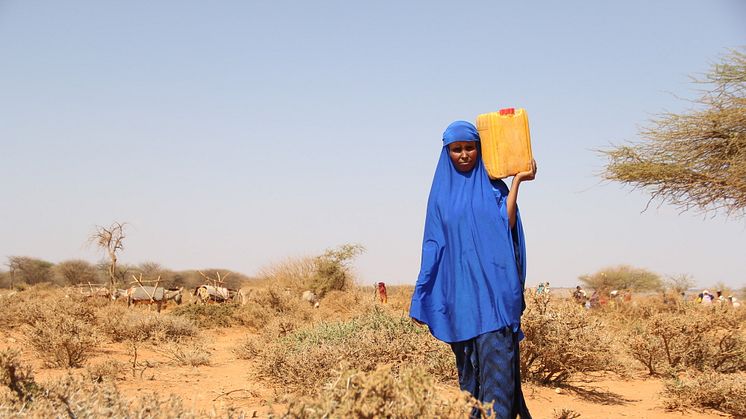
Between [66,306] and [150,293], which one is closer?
[66,306]

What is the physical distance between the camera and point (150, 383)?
6895 mm

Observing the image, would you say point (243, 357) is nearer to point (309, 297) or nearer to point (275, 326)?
point (275, 326)

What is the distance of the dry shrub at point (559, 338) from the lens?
6.28m

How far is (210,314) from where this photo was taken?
16281 mm

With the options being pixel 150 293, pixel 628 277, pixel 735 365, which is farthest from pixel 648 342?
pixel 628 277

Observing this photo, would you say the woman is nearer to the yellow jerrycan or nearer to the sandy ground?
the yellow jerrycan

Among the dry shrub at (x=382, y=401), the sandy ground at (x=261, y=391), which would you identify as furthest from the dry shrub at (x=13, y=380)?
the sandy ground at (x=261, y=391)

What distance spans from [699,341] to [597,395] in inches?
84.5

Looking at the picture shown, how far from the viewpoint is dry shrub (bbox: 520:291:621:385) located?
628 cm

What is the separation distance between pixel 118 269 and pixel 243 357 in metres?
37.6

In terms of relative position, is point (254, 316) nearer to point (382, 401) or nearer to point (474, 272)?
point (474, 272)

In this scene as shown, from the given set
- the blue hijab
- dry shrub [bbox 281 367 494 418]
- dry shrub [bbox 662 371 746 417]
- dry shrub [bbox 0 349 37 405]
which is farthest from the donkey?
dry shrub [bbox 281 367 494 418]

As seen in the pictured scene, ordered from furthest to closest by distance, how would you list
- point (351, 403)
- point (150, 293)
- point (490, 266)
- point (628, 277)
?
point (628, 277), point (150, 293), point (490, 266), point (351, 403)

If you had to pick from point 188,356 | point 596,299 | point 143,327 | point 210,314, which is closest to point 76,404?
point 188,356
